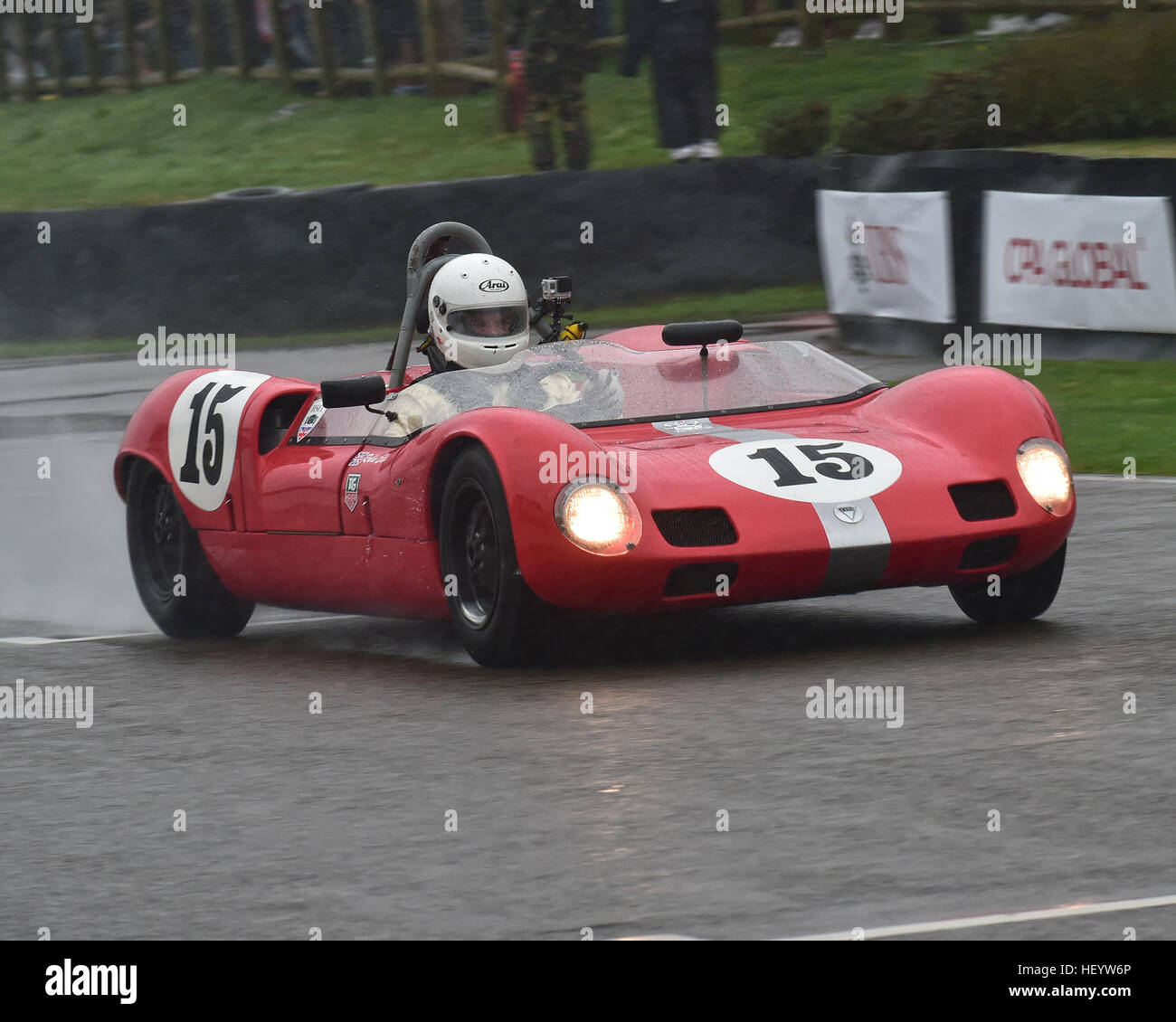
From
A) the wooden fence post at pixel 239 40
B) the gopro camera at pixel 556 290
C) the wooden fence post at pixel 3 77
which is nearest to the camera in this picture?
the gopro camera at pixel 556 290

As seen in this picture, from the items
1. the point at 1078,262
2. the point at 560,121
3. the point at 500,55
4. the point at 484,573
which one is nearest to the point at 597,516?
the point at 484,573

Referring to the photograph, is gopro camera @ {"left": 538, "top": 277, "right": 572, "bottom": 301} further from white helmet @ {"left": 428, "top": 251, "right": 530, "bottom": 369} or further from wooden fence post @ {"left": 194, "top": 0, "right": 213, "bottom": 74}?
wooden fence post @ {"left": 194, "top": 0, "right": 213, "bottom": 74}

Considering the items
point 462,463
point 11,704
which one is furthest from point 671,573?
point 11,704

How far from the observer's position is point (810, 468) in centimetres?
737

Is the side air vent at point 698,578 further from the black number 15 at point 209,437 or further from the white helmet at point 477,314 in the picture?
the black number 15 at point 209,437

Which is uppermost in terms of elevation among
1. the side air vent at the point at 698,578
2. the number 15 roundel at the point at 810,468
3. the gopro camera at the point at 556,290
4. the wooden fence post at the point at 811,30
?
the gopro camera at the point at 556,290

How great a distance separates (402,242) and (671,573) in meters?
14.8

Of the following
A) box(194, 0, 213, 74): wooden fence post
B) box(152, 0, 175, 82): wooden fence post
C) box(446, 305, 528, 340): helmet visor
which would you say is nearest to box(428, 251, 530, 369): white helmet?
box(446, 305, 528, 340): helmet visor

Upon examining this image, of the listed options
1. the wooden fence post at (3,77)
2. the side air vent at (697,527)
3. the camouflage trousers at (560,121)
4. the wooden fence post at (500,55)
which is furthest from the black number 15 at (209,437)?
the wooden fence post at (3,77)

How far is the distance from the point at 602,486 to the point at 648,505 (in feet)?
0.50

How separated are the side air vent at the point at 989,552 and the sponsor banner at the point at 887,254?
9.82m

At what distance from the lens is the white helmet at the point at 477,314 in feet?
28.6

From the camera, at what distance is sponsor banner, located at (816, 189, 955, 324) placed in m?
17.2

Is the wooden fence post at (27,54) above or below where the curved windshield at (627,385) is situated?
below
